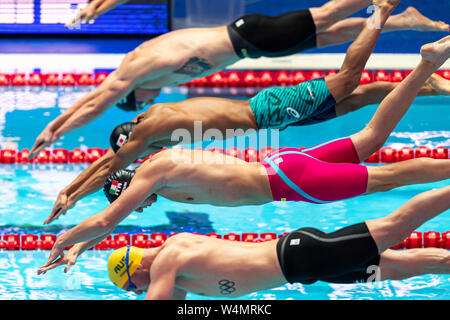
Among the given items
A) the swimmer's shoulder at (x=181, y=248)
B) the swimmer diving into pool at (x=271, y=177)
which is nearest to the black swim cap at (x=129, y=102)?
the swimmer diving into pool at (x=271, y=177)

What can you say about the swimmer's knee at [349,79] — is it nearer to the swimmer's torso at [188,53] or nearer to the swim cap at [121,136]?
the swimmer's torso at [188,53]

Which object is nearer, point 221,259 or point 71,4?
point 221,259

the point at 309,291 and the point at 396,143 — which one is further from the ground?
the point at 396,143

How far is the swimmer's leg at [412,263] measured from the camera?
3432mm

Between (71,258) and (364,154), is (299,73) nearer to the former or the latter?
(364,154)

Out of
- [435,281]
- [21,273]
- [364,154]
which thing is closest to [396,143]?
[435,281]

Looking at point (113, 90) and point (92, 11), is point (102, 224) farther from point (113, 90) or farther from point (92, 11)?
point (92, 11)

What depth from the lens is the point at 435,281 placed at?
14.1 feet

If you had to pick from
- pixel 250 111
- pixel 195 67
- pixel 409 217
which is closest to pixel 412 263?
pixel 409 217

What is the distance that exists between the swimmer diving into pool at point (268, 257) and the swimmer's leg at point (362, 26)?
1449mm

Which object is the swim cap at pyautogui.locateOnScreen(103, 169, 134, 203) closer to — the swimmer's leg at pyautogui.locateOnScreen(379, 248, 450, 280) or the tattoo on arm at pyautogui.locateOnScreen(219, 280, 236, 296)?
the tattoo on arm at pyautogui.locateOnScreen(219, 280, 236, 296)

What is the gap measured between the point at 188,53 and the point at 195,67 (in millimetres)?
93
